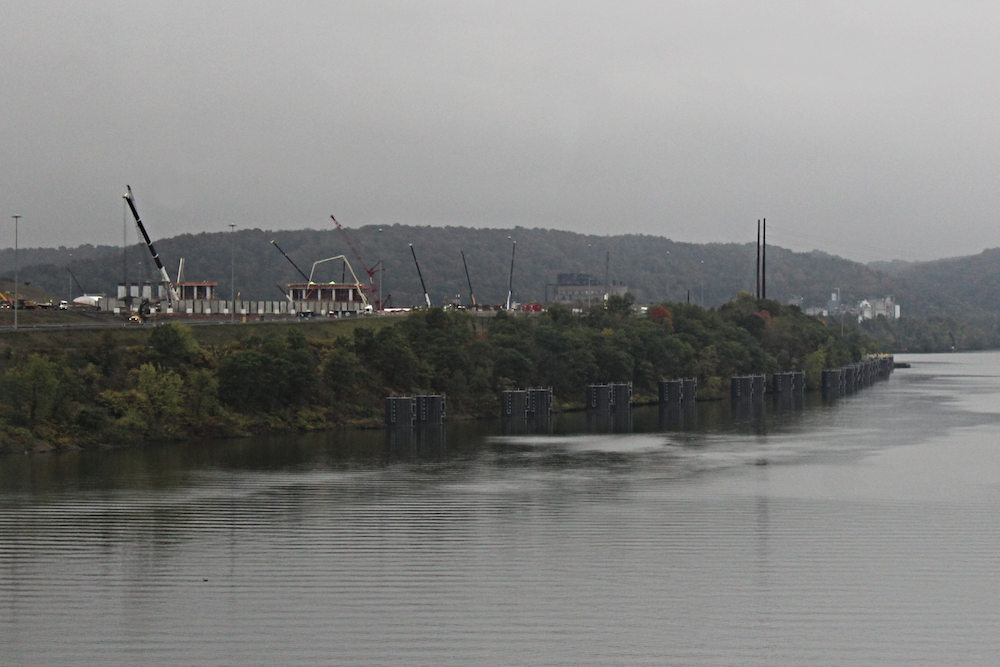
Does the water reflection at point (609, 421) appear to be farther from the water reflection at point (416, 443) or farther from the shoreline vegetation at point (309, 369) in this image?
the water reflection at point (416, 443)

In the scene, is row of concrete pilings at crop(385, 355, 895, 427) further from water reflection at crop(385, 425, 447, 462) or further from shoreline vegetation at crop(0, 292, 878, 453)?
water reflection at crop(385, 425, 447, 462)

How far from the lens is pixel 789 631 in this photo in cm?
1755

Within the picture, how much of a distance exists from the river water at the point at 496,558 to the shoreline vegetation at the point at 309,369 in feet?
9.85

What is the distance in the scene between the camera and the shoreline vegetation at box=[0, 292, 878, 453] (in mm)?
42438

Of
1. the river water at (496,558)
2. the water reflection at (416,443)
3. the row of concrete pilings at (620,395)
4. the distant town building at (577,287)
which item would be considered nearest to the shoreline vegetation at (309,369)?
the row of concrete pilings at (620,395)

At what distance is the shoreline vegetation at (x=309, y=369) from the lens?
42.4 meters

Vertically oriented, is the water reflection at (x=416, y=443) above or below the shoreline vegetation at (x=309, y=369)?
below

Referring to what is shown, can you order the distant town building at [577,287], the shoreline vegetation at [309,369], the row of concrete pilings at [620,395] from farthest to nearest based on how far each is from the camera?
the distant town building at [577,287] < the row of concrete pilings at [620,395] < the shoreline vegetation at [309,369]

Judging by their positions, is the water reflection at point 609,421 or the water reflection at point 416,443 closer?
the water reflection at point 416,443

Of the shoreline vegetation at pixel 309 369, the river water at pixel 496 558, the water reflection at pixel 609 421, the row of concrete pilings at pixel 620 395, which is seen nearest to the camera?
the river water at pixel 496 558

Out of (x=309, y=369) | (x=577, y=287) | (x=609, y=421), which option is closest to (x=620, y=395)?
(x=609, y=421)

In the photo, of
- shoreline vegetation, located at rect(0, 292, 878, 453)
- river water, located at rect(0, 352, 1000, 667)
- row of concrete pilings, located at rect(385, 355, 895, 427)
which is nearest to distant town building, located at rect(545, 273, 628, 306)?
row of concrete pilings, located at rect(385, 355, 895, 427)

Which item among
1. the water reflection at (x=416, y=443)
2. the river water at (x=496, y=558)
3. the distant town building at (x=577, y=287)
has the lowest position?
the river water at (x=496, y=558)

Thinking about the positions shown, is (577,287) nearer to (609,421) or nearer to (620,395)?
(620,395)
